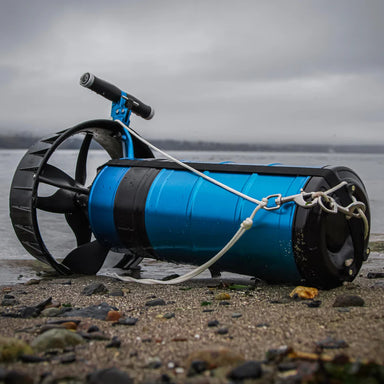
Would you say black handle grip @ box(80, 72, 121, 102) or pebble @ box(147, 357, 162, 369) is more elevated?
black handle grip @ box(80, 72, 121, 102)

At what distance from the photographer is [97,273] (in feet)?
20.7

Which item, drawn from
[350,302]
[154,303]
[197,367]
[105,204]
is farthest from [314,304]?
[105,204]

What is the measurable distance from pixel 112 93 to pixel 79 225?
1613mm

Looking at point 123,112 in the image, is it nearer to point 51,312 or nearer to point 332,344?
point 51,312

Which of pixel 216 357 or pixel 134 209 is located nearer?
pixel 216 357

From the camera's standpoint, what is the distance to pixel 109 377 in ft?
8.07

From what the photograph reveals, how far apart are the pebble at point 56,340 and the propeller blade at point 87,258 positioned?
269cm

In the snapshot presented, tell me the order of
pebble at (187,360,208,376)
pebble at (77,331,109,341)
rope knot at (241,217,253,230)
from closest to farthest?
pebble at (187,360,208,376) < pebble at (77,331,109,341) < rope knot at (241,217,253,230)

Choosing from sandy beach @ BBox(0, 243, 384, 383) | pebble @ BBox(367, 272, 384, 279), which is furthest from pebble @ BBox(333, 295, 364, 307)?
pebble @ BBox(367, 272, 384, 279)

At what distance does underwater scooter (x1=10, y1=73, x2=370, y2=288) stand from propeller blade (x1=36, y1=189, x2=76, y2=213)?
11 mm

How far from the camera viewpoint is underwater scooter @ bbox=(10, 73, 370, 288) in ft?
14.1

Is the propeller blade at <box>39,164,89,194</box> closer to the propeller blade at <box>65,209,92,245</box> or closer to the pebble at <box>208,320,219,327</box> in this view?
the propeller blade at <box>65,209,92,245</box>

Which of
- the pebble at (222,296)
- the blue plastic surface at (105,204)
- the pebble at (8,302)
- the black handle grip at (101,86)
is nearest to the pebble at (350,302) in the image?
the pebble at (222,296)

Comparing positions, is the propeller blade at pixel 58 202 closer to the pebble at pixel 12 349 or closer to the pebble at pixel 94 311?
the pebble at pixel 94 311
